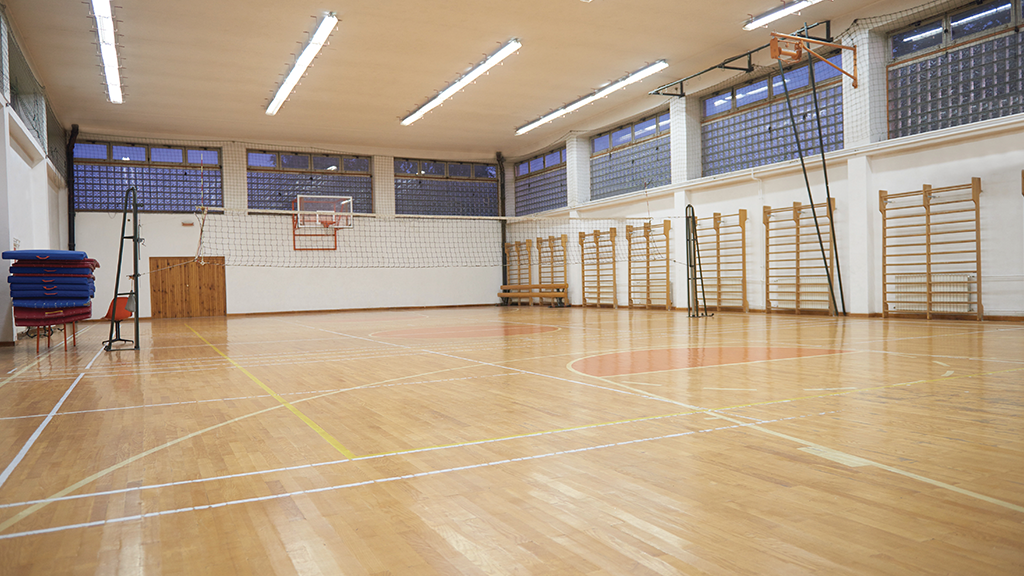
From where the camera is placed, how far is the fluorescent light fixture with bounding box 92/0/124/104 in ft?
32.1

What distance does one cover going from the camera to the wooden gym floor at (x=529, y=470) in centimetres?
184

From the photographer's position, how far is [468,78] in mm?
13820

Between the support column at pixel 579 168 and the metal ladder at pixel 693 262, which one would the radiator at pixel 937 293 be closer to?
the metal ladder at pixel 693 262

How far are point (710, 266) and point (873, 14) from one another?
237 inches

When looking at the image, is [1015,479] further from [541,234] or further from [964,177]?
[541,234]

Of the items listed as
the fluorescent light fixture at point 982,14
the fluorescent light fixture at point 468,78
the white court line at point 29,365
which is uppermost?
the fluorescent light fixture at point 468,78

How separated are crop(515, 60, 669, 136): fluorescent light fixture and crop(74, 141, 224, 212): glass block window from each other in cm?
932

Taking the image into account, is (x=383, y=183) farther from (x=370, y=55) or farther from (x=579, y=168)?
(x=370, y=55)

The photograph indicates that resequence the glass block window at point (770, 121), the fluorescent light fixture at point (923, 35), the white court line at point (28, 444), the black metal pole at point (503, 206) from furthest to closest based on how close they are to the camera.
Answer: the black metal pole at point (503, 206) < the glass block window at point (770, 121) < the fluorescent light fixture at point (923, 35) < the white court line at point (28, 444)

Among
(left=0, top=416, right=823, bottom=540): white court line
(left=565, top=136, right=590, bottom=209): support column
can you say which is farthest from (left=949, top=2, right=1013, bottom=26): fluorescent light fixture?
(left=565, top=136, right=590, bottom=209): support column

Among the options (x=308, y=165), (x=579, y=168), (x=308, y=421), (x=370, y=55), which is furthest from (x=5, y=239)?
(x=579, y=168)

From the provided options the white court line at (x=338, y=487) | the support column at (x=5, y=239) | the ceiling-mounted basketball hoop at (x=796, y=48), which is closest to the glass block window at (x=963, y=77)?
the ceiling-mounted basketball hoop at (x=796, y=48)

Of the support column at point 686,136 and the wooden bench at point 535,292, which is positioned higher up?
the support column at point 686,136

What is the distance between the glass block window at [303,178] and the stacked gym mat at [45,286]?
11.4 m
